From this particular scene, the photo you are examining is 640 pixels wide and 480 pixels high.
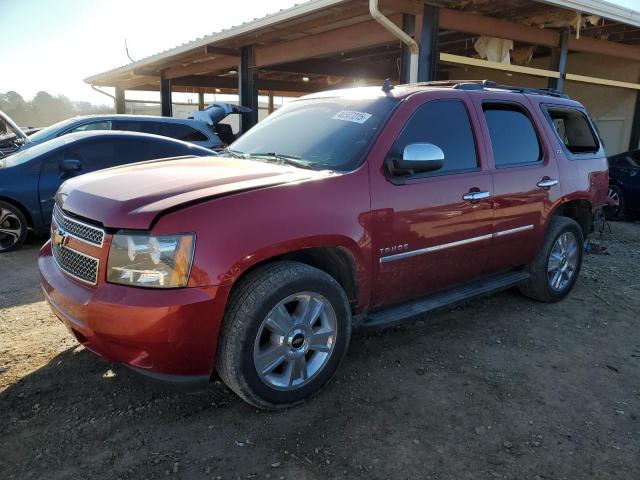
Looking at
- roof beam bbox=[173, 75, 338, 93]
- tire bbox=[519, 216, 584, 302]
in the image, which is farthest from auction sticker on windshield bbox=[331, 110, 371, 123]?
roof beam bbox=[173, 75, 338, 93]

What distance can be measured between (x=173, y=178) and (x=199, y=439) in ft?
4.76

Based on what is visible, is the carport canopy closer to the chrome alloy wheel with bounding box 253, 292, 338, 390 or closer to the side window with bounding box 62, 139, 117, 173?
the side window with bounding box 62, 139, 117, 173

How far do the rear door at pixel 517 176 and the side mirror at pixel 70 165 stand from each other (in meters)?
5.00

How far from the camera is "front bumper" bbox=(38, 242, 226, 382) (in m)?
2.41

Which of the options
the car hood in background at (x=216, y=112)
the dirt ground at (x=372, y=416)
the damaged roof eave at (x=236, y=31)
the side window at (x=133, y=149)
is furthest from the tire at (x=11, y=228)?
the damaged roof eave at (x=236, y=31)

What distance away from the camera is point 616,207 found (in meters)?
9.59

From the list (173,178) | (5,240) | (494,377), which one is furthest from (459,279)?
(5,240)

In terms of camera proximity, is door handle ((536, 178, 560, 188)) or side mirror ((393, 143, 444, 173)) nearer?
side mirror ((393, 143, 444, 173))

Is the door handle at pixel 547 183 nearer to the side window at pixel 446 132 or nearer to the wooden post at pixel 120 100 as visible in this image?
the side window at pixel 446 132

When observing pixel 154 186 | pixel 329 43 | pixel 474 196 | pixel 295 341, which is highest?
pixel 329 43

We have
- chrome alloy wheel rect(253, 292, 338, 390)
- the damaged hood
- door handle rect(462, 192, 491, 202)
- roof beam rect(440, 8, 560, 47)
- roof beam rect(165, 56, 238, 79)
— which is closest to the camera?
the damaged hood

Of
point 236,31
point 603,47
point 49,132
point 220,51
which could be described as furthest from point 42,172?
point 603,47

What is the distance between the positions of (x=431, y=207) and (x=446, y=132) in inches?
25.7

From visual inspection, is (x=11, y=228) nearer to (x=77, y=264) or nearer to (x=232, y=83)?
(x=77, y=264)
